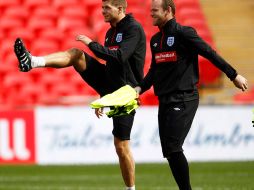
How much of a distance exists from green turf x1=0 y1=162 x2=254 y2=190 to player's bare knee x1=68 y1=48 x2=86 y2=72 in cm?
284

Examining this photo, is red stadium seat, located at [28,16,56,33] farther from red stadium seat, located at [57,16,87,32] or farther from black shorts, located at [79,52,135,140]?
black shorts, located at [79,52,135,140]

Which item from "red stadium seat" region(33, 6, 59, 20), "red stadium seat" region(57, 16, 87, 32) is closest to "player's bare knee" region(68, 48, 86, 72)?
"red stadium seat" region(57, 16, 87, 32)

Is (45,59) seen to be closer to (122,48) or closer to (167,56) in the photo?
(122,48)

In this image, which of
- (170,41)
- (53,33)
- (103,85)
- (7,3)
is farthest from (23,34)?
(170,41)

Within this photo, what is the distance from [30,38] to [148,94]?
3.56 m

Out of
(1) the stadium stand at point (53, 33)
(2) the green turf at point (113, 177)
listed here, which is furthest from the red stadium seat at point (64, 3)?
(2) the green turf at point (113, 177)

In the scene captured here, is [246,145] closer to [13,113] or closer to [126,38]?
[13,113]

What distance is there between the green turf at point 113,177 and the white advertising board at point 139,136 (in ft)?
0.83

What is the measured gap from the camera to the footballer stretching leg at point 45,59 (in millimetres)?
7535

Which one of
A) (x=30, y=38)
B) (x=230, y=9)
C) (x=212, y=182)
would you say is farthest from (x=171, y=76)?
(x=230, y=9)

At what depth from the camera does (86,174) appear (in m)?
13.2

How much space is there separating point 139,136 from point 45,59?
7.09 meters

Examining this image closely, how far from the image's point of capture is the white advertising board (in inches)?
573

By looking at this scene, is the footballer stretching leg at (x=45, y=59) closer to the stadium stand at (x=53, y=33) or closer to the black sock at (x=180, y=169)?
the black sock at (x=180, y=169)
